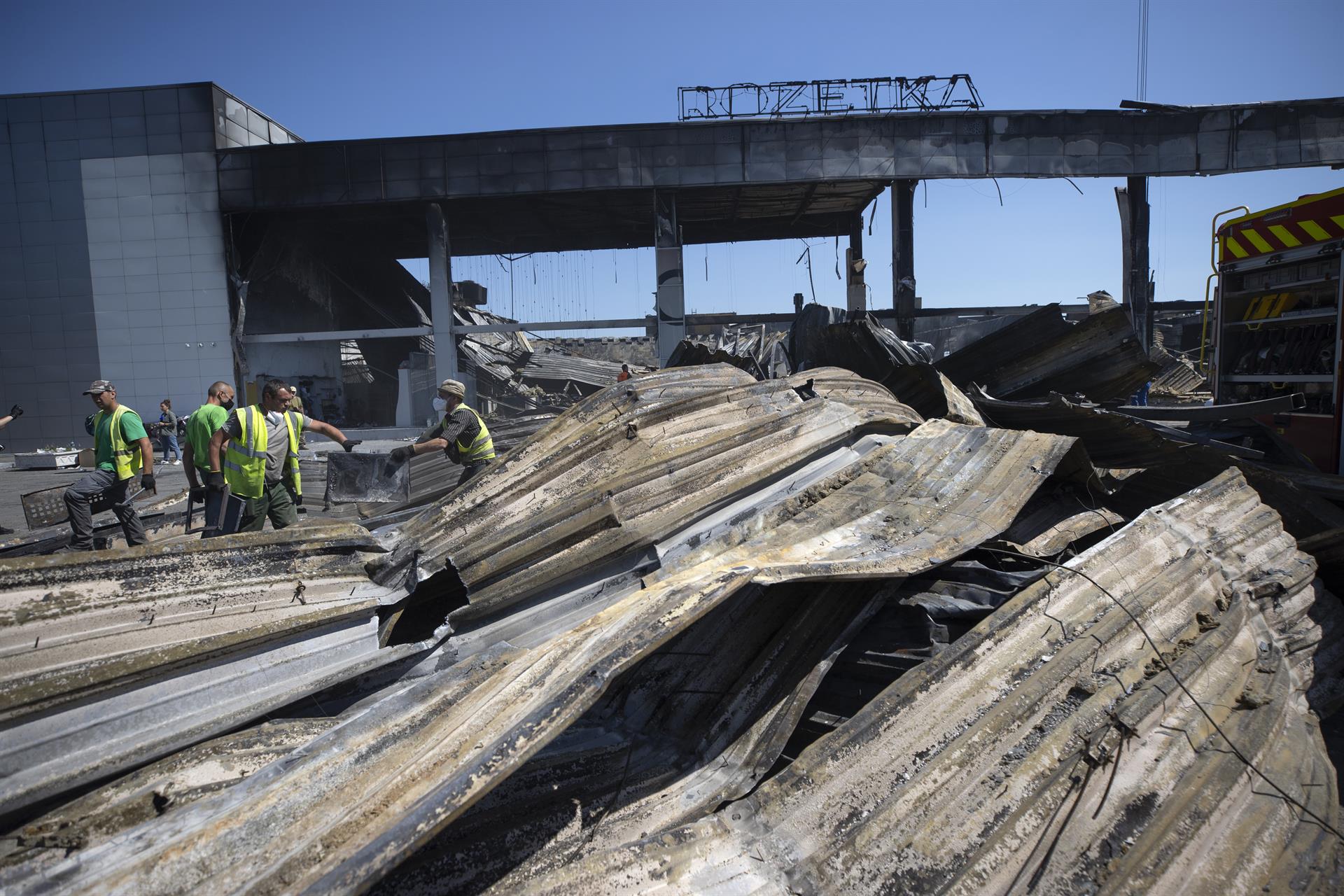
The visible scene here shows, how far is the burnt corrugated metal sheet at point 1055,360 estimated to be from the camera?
5.47 meters

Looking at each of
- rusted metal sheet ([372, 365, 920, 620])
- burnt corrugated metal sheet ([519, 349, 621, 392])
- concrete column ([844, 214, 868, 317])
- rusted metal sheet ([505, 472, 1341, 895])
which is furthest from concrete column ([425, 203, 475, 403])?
rusted metal sheet ([505, 472, 1341, 895])

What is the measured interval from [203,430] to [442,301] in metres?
12.7

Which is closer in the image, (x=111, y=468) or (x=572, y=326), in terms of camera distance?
(x=111, y=468)

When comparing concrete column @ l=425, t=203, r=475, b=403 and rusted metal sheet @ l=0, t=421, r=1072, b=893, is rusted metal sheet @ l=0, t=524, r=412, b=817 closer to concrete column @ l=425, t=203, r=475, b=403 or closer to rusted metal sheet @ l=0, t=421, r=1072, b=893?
rusted metal sheet @ l=0, t=421, r=1072, b=893

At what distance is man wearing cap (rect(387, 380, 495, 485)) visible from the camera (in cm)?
550

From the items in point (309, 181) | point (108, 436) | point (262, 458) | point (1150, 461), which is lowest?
point (1150, 461)

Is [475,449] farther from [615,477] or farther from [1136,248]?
[1136,248]

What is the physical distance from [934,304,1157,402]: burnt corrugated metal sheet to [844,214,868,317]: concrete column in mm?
1067

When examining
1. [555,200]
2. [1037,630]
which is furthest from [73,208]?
[1037,630]

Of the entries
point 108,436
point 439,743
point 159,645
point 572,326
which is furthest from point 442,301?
point 439,743

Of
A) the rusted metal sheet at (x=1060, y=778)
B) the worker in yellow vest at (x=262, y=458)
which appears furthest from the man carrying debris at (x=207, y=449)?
the rusted metal sheet at (x=1060, y=778)

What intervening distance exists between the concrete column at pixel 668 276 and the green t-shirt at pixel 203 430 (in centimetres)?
1205

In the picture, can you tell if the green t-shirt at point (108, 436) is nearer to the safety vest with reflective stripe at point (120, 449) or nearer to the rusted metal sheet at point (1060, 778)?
the safety vest with reflective stripe at point (120, 449)

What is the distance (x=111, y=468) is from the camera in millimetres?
5715
